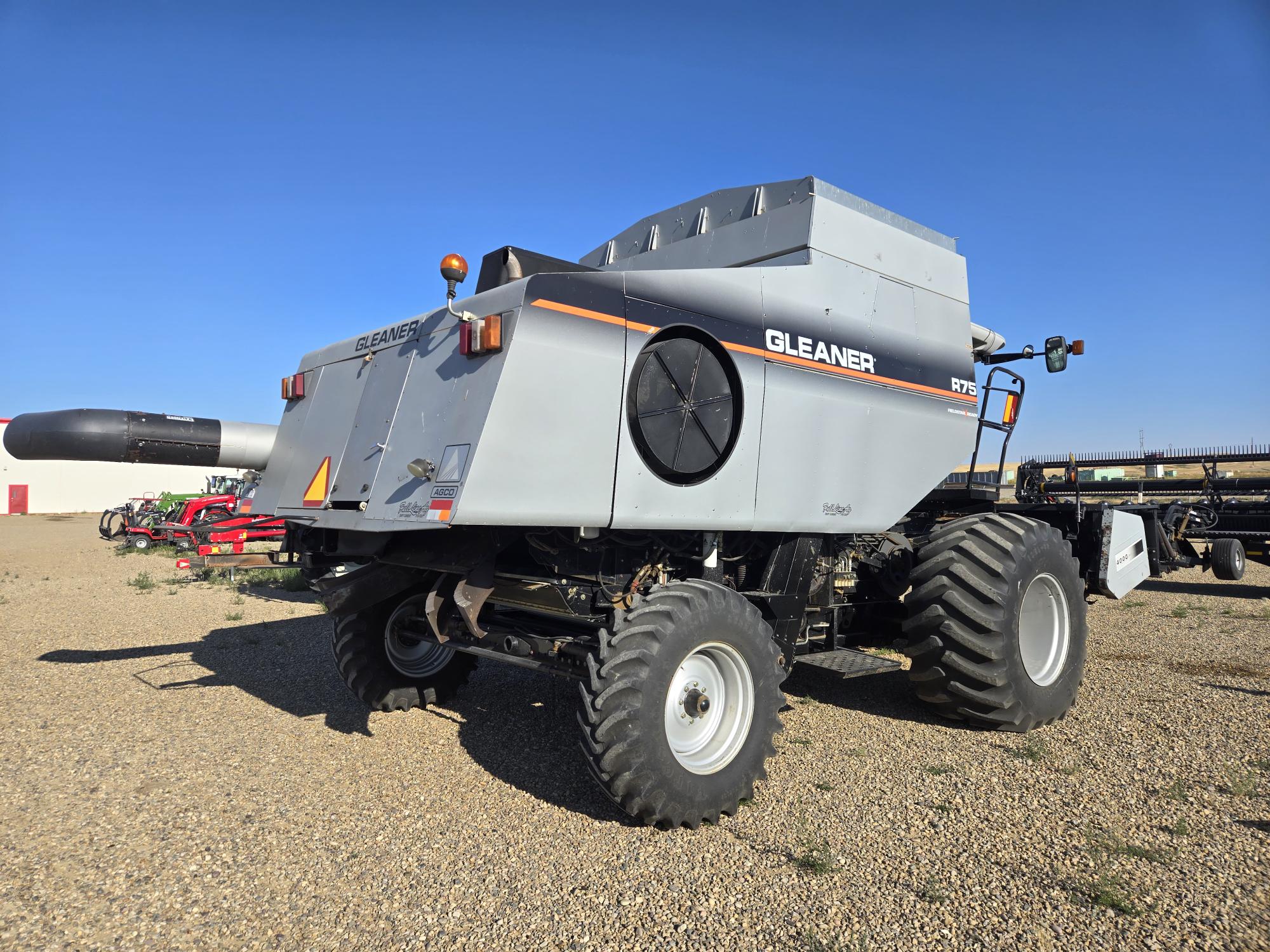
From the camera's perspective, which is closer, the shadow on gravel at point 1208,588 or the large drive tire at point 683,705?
the large drive tire at point 683,705

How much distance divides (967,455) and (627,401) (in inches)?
134

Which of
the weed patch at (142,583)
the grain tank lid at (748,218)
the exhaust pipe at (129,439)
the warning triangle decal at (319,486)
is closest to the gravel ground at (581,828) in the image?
the warning triangle decal at (319,486)

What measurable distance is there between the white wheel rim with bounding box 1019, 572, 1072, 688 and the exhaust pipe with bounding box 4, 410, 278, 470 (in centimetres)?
581

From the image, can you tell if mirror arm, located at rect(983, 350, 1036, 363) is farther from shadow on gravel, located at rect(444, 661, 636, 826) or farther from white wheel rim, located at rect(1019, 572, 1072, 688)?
shadow on gravel, located at rect(444, 661, 636, 826)

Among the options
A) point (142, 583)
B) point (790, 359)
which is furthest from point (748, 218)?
point (142, 583)

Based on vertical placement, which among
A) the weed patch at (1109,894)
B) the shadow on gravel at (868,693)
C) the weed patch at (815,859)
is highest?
the shadow on gravel at (868,693)

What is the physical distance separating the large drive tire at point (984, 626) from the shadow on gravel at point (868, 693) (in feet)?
0.87

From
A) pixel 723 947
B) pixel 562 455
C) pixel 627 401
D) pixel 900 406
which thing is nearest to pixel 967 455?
pixel 900 406

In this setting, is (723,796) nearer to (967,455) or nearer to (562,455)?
(562,455)

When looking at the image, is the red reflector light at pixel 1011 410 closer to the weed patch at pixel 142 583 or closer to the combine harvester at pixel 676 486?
the combine harvester at pixel 676 486

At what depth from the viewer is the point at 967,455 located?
6.14 m

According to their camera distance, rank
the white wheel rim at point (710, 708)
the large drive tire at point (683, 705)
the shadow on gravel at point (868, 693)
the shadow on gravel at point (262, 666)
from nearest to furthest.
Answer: the large drive tire at point (683, 705)
the white wheel rim at point (710, 708)
the shadow on gravel at point (868, 693)
the shadow on gravel at point (262, 666)

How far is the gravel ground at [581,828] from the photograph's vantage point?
301 cm

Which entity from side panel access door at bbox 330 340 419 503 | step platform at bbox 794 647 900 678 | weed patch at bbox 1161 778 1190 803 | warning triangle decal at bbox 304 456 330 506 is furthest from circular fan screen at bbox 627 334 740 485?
weed patch at bbox 1161 778 1190 803
